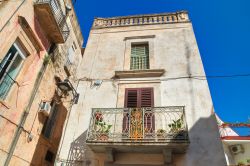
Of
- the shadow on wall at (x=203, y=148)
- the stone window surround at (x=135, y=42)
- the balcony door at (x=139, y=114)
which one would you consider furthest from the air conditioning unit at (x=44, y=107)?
the shadow on wall at (x=203, y=148)

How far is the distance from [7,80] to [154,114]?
5.51m

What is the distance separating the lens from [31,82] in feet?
25.5

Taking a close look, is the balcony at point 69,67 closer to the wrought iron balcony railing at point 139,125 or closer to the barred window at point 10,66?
the barred window at point 10,66

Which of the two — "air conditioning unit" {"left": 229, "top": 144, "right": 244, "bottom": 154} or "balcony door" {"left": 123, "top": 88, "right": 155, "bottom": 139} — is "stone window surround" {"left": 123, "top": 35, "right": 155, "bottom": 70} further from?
"air conditioning unit" {"left": 229, "top": 144, "right": 244, "bottom": 154}

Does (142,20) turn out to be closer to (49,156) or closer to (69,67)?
(69,67)

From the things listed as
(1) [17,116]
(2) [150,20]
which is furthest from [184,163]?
(2) [150,20]

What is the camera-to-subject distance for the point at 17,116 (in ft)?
22.6

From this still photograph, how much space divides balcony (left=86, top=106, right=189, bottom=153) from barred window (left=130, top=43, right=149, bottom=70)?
2859 millimetres

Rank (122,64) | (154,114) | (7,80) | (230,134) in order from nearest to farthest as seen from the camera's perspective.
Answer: (7,80) → (154,114) → (122,64) → (230,134)

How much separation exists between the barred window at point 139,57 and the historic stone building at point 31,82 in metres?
3.26

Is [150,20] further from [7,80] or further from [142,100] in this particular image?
[7,80]

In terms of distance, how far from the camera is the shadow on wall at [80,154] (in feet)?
21.4

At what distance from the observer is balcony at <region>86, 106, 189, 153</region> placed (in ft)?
19.2

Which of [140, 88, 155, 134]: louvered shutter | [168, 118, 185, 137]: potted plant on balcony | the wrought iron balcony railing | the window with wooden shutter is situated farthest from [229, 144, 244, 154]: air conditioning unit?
the window with wooden shutter
